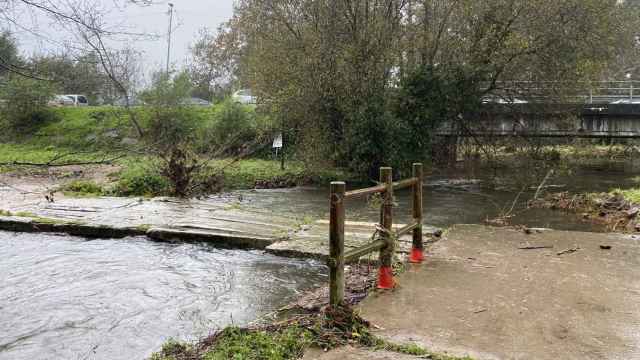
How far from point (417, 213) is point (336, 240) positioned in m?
2.29

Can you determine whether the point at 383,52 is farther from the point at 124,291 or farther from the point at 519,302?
the point at 519,302

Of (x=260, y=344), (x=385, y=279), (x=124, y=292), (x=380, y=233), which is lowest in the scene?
(x=124, y=292)

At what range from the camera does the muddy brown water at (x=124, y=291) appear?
4.97 meters

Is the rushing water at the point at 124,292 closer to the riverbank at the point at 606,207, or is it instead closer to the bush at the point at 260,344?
the bush at the point at 260,344

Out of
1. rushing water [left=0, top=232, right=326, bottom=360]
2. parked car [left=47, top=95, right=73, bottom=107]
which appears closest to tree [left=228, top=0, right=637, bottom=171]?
rushing water [left=0, top=232, right=326, bottom=360]

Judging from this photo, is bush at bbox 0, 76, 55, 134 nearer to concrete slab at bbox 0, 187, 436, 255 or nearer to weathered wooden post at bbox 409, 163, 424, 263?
concrete slab at bbox 0, 187, 436, 255

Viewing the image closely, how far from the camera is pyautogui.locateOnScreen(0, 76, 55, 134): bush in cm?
2536

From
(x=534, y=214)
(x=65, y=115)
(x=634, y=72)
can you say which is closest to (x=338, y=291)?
(x=534, y=214)

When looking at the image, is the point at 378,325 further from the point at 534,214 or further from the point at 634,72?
the point at 634,72

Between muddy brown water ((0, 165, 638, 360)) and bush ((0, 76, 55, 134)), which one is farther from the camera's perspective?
bush ((0, 76, 55, 134))

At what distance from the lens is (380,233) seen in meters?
5.70

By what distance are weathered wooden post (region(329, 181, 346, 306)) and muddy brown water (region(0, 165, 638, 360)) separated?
111 cm

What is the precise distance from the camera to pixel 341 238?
4.73m

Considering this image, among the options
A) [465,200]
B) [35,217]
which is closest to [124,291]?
[35,217]
